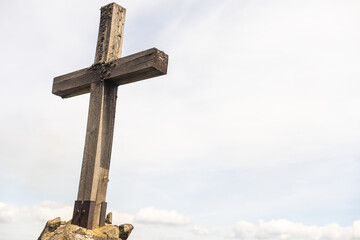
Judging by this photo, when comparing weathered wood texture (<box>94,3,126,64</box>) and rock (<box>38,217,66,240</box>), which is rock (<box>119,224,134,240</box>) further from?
weathered wood texture (<box>94,3,126,64</box>)

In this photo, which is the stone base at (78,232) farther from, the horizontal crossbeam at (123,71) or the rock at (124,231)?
the horizontal crossbeam at (123,71)

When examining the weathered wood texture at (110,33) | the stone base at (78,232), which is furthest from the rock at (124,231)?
the weathered wood texture at (110,33)

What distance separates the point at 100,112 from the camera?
6.03 meters

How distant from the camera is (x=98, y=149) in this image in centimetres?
588

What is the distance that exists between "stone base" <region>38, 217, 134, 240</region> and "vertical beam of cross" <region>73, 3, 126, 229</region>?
6.2 inches

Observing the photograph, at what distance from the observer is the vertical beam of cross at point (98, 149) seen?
573 cm

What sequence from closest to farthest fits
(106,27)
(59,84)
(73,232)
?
(73,232)
(106,27)
(59,84)

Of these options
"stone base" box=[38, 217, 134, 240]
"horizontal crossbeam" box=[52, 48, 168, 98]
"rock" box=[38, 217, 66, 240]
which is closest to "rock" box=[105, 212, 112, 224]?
"stone base" box=[38, 217, 134, 240]

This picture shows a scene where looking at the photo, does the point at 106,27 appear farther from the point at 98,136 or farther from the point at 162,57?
the point at 98,136

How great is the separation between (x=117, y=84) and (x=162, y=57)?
0.84 meters

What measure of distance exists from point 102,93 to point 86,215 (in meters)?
1.71

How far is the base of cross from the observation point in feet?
18.5

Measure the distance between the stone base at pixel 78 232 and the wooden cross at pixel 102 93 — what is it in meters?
0.15

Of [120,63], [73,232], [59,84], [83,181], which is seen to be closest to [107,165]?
[83,181]
